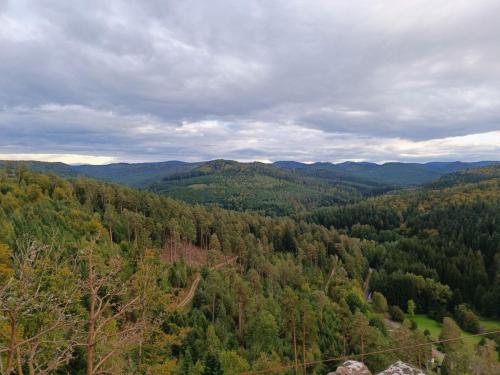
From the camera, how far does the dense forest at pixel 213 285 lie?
10.7 metres

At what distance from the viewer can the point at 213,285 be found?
49.0 metres

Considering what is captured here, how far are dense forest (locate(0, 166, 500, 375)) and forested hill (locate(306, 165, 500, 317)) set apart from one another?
1.55ft

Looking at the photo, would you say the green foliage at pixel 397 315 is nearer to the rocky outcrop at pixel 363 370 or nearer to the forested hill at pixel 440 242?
the forested hill at pixel 440 242

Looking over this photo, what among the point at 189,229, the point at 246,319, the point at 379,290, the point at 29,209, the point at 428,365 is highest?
the point at 29,209

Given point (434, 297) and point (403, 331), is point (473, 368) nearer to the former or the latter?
point (403, 331)

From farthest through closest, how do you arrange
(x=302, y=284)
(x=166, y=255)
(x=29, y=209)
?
(x=166, y=255), (x=302, y=284), (x=29, y=209)

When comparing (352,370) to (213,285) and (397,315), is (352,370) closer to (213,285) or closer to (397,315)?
(213,285)

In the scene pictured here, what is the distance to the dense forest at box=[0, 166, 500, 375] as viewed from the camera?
1066 centimetres

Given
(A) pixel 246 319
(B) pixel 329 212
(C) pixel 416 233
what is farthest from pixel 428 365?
(B) pixel 329 212

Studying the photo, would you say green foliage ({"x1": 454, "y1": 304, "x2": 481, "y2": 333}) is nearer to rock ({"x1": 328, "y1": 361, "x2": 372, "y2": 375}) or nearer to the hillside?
the hillside

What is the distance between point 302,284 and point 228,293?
20.5m

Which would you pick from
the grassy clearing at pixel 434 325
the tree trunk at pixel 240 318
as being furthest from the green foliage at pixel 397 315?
the tree trunk at pixel 240 318

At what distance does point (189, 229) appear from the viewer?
84.1 meters

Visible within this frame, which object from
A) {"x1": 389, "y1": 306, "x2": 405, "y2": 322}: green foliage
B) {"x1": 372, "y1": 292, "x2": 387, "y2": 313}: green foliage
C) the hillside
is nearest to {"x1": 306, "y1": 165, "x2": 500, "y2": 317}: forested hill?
{"x1": 389, "y1": 306, "x2": 405, "y2": 322}: green foliage
